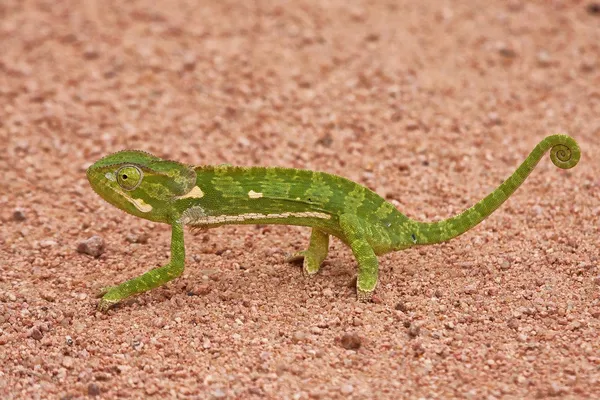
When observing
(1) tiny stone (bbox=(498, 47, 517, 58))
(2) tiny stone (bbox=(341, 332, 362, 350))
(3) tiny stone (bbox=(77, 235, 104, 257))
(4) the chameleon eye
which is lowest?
(3) tiny stone (bbox=(77, 235, 104, 257))

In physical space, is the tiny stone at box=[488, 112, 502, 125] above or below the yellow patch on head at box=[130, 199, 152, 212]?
above

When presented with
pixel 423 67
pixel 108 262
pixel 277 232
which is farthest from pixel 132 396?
pixel 423 67

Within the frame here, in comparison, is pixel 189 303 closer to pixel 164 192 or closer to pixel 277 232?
pixel 164 192

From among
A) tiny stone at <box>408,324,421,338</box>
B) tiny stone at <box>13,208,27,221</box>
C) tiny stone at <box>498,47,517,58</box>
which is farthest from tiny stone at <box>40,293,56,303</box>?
→ tiny stone at <box>498,47,517,58</box>

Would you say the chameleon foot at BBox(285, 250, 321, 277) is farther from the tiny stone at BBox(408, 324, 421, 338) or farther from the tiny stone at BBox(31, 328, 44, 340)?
the tiny stone at BBox(31, 328, 44, 340)

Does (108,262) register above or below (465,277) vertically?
below
